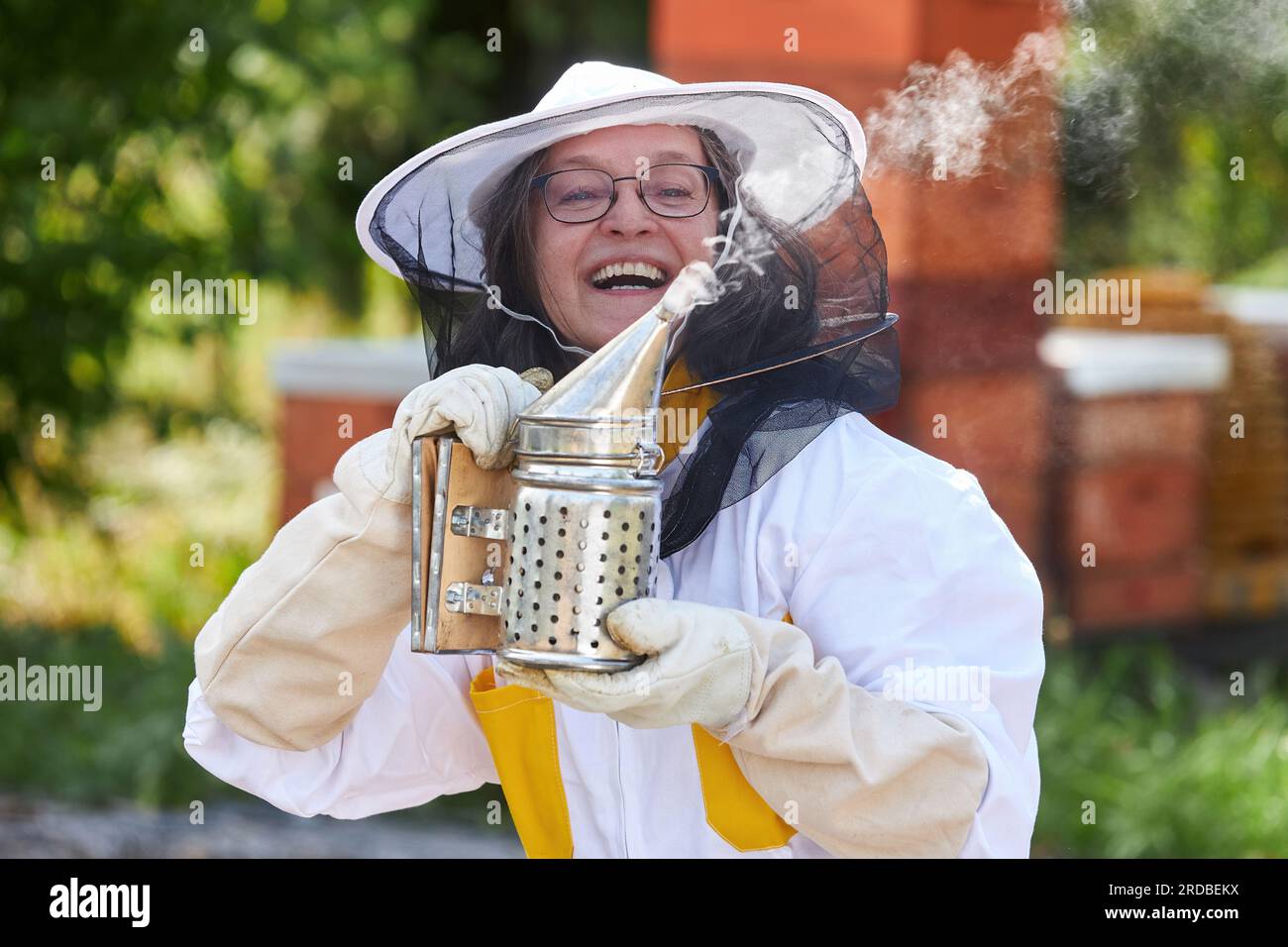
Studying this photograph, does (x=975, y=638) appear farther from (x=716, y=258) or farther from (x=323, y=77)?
(x=323, y=77)

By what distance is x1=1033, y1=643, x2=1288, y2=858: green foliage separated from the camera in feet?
15.2

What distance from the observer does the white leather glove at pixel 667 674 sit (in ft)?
5.81

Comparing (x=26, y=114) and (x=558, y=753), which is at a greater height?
(x=26, y=114)

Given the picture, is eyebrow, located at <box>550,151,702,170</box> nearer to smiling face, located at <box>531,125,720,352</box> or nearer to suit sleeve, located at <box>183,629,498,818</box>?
smiling face, located at <box>531,125,720,352</box>

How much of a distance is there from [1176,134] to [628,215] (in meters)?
4.21

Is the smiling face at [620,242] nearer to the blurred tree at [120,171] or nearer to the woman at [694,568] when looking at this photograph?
the woman at [694,568]

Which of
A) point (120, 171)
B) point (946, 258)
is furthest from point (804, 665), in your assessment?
point (120, 171)

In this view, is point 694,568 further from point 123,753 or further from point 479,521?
point 123,753

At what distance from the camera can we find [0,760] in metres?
5.47

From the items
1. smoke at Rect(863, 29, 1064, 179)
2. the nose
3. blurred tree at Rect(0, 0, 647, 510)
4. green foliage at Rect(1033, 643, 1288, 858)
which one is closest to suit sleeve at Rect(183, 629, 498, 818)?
the nose

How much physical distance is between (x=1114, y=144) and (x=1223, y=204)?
3.83 metres
